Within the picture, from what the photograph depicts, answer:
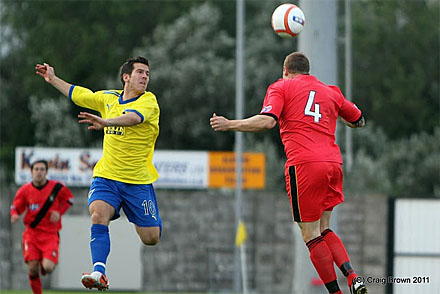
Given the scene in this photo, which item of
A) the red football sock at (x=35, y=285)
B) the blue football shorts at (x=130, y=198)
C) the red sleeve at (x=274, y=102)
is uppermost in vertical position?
the red sleeve at (x=274, y=102)

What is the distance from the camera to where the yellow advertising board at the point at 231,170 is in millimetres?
29478

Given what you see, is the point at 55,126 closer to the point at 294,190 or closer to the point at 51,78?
the point at 51,78

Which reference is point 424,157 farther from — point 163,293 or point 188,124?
point 163,293

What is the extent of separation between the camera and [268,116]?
28.6ft

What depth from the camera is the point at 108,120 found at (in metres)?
8.88

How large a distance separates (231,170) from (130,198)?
2024 centimetres

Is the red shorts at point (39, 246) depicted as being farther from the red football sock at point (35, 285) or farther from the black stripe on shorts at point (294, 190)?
the black stripe on shorts at point (294, 190)

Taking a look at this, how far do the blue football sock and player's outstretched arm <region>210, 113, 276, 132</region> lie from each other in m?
1.74

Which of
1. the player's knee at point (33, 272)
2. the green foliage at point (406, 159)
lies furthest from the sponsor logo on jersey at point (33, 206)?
the green foliage at point (406, 159)

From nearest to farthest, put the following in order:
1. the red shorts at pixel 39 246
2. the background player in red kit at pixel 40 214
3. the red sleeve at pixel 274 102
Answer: the red sleeve at pixel 274 102 → the background player in red kit at pixel 40 214 → the red shorts at pixel 39 246

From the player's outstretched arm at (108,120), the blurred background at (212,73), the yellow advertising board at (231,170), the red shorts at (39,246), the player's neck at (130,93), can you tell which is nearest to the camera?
the player's outstretched arm at (108,120)

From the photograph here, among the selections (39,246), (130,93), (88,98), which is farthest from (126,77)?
(39,246)

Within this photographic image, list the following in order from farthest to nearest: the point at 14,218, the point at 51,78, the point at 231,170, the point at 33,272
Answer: the point at 231,170
the point at 33,272
the point at 14,218
the point at 51,78

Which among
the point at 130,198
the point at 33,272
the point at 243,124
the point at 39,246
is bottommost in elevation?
the point at 33,272
